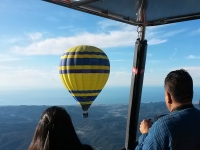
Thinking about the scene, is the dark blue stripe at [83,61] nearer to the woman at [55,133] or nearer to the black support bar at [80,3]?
Result: the black support bar at [80,3]

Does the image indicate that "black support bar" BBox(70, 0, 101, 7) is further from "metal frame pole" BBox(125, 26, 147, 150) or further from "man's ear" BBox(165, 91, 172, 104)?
"man's ear" BBox(165, 91, 172, 104)

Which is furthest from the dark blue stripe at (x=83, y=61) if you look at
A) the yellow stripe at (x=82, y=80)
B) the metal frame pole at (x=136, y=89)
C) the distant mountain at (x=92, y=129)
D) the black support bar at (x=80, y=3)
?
the distant mountain at (x=92, y=129)

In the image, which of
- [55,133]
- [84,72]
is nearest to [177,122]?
[55,133]

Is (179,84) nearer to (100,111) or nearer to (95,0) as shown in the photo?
(95,0)

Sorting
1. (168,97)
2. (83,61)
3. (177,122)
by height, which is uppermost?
(83,61)

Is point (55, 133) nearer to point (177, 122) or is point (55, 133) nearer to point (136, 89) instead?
point (177, 122)

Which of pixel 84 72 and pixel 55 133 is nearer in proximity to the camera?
pixel 55 133

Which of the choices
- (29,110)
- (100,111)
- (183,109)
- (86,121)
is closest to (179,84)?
→ (183,109)
